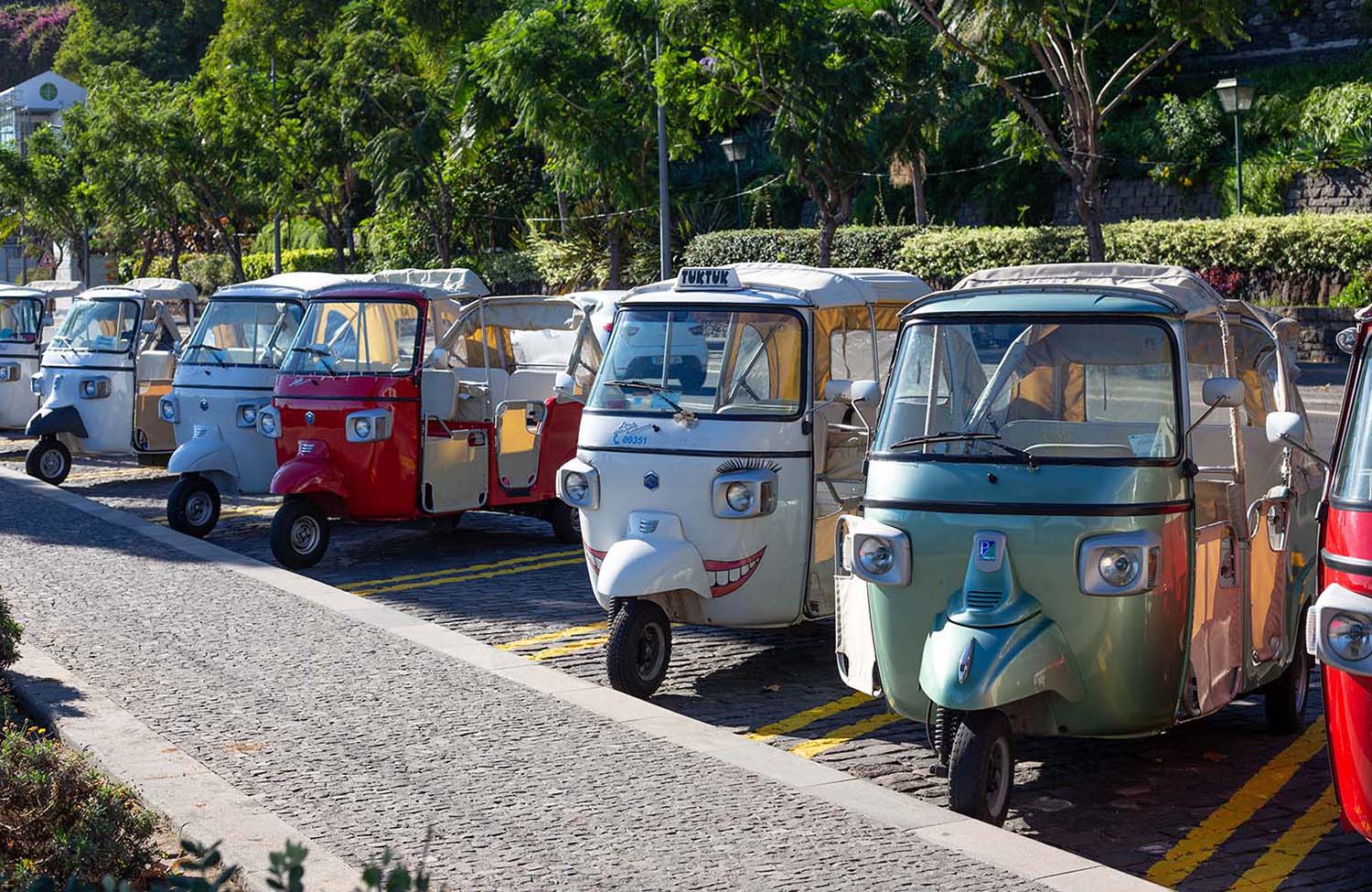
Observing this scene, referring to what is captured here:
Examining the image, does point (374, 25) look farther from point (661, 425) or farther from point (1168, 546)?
point (1168, 546)

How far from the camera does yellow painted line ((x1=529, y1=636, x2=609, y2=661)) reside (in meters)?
9.17

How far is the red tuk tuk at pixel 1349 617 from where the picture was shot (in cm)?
491

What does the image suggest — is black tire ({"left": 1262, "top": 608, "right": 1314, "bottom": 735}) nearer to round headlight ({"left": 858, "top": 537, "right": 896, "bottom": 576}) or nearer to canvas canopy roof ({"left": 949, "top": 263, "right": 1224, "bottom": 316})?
canvas canopy roof ({"left": 949, "top": 263, "right": 1224, "bottom": 316})

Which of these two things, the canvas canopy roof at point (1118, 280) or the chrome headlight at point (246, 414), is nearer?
the canvas canopy roof at point (1118, 280)

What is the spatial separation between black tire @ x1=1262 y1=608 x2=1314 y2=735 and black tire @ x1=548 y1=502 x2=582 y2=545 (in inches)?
262

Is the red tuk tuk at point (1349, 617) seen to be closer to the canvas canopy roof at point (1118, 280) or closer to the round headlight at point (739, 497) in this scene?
the canvas canopy roof at point (1118, 280)

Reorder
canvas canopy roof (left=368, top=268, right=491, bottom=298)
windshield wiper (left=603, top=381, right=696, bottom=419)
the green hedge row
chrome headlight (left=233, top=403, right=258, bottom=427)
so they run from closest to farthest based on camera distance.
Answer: windshield wiper (left=603, top=381, right=696, bottom=419), canvas canopy roof (left=368, top=268, right=491, bottom=298), chrome headlight (left=233, top=403, right=258, bottom=427), the green hedge row

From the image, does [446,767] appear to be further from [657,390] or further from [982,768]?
[657,390]

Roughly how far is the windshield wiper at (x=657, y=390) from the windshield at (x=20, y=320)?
13.9 meters

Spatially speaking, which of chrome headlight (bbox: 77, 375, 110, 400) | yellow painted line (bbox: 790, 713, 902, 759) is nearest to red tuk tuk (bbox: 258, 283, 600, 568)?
yellow painted line (bbox: 790, 713, 902, 759)

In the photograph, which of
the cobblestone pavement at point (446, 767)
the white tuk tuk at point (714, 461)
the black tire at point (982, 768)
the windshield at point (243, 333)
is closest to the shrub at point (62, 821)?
the cobblestone pavement at point (446, 767)

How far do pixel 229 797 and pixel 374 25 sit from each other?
3697cm

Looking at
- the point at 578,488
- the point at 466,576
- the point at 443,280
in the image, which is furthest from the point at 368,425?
the point at 578,488

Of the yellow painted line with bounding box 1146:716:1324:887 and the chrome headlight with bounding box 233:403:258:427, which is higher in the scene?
the chrome headlight with bounding box 233:403:258:427
